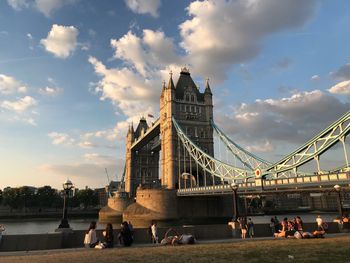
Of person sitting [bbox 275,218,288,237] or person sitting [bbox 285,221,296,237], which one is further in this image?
person sitting [bbox 275,218,288,237]

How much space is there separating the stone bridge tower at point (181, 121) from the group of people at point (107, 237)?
53.3 metres

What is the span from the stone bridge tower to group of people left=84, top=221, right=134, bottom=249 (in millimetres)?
53263

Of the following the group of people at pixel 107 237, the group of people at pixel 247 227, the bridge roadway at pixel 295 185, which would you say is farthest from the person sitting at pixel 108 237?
the bridge roadway at pixel 295 185

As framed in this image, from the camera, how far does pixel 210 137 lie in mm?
74875

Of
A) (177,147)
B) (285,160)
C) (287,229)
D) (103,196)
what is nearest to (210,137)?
(177,147)

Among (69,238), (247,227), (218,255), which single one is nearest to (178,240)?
(218,255)

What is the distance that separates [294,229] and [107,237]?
10894 millimetres

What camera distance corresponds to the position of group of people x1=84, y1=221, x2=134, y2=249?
596 inches

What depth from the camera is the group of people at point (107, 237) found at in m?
15.1

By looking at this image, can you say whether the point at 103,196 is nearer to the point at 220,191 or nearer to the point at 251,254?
the point at 220,191

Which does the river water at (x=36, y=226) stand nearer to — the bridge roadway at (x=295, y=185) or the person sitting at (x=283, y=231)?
the bridge roadway at (x=295, y=185)

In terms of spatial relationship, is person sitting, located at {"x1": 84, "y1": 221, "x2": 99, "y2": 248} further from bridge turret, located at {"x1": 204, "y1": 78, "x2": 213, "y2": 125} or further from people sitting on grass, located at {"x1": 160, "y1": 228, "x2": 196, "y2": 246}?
bridge turret, located at {"x1": 204, "y1": 78, "x2": 213, "y2": 125}

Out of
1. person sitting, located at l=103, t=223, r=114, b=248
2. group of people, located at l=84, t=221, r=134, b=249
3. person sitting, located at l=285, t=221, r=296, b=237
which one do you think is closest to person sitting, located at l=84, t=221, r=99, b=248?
group of people, located at l=84, t=221, r=134, b=249

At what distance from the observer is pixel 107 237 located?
1543cm
